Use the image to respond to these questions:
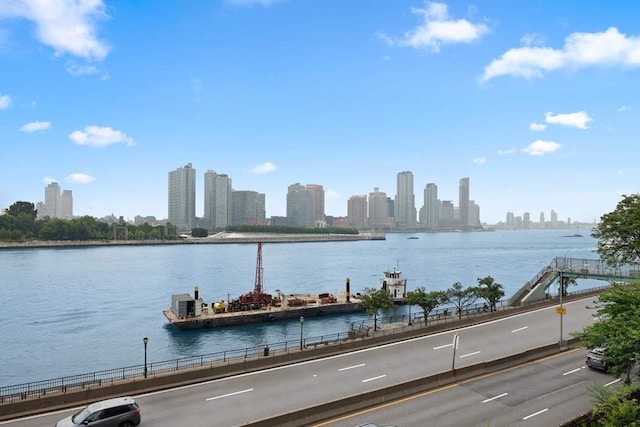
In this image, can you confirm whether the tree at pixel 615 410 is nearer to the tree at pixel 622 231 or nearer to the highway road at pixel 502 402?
the highway road at pixel 502 402

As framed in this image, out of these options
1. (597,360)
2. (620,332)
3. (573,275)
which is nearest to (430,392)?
(620,332)

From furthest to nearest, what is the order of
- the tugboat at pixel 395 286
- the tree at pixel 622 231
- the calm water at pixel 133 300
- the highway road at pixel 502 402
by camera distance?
the tugboat at pixel 395 286 → the calm water at pixel 133 300 → the tree at pixel 622 231 → the highway road at pixel 502 402

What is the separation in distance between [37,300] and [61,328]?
82.2 ft

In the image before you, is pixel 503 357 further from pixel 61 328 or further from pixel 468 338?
pixel 61 328

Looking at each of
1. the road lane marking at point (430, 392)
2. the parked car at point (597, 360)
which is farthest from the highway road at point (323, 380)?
the parked car at point (597, 360)

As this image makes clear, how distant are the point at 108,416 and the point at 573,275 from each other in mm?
46386

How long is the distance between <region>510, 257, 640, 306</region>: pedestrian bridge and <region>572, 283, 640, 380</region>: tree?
24124 millimetres

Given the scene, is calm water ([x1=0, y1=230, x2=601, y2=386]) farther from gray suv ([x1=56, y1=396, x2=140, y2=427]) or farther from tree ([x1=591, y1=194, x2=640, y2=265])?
tree ([x1=591, y1=194, x2=640, y2=265])

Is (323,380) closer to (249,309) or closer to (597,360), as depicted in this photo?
(597,360)

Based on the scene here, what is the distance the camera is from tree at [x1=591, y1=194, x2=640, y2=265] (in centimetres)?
4134

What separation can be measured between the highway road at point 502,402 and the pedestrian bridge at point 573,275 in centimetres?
2182

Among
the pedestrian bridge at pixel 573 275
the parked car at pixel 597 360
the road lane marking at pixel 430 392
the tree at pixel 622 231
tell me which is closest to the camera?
the road lane marking at pixel 430 392

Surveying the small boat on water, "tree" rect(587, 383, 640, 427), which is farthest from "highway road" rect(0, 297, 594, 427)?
the small boat on water

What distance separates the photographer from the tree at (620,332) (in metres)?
19.1
